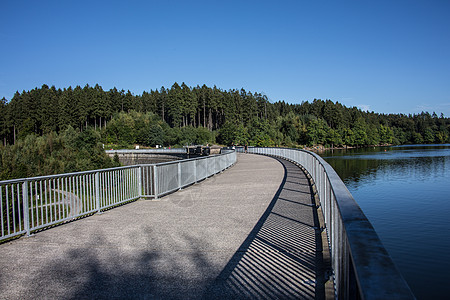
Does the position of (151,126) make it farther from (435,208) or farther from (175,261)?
(175,261)

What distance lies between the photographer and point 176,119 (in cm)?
11538

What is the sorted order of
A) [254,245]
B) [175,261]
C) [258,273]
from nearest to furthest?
[258,273], [175,261], [254,245]

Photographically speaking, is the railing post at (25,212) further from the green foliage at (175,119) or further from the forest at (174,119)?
the green foliage at (175,119)

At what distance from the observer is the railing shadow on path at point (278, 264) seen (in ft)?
13.8

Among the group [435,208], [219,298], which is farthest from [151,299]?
[435,208]

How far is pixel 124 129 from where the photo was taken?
4136 inches

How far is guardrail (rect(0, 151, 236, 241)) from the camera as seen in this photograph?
7422 mm

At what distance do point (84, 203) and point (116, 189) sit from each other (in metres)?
1.24

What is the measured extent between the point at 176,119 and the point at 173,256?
4384 inches

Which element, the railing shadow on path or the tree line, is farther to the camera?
the tree line

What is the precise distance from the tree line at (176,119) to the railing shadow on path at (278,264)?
296 ft

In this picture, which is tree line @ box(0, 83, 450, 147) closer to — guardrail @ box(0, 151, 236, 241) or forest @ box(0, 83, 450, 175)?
forest @ box(0, 83, 450, 175)

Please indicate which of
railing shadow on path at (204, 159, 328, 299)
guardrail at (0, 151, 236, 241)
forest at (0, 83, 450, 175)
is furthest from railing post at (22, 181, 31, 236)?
forest at (0, 83, 450, 175)

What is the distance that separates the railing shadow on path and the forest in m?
86.0
